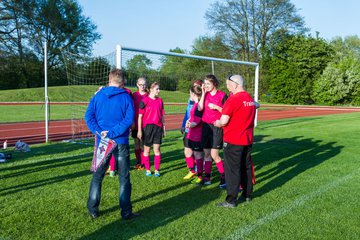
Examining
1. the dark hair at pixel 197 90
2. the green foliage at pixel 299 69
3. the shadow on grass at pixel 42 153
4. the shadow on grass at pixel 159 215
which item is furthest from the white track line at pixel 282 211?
the green foliage at pixel 299 69

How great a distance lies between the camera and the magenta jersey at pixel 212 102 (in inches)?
238

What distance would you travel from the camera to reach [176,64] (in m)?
16.0

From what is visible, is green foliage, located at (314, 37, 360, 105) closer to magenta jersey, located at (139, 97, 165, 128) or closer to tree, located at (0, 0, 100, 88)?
tree, located at (0, 0, 100, 88)

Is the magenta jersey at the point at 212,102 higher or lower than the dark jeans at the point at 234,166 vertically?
higher

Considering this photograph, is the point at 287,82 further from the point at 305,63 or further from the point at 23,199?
the point at 23,199

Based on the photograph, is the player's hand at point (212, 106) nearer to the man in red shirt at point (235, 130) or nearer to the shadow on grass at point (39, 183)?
the man in red shirt at point (235, 130)

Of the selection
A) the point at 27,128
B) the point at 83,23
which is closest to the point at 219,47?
the point at 83,23

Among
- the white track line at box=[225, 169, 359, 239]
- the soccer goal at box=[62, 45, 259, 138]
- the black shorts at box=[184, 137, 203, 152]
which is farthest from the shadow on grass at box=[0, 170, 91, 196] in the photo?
the white track line at box=[225, 169, 359, 239]

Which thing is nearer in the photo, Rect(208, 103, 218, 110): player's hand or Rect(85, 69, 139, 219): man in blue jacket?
Rect(85, 69, 139, 219): man in blue jacket

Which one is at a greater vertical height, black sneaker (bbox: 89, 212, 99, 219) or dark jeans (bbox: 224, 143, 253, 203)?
dark jeans (bbox: 224, 143, 253, 203)

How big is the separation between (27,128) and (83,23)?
43200mm

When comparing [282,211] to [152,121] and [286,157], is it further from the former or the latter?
[286,157]

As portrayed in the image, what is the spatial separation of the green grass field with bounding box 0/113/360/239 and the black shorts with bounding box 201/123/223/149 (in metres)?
0.75

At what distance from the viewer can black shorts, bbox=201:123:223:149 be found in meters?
6.11
